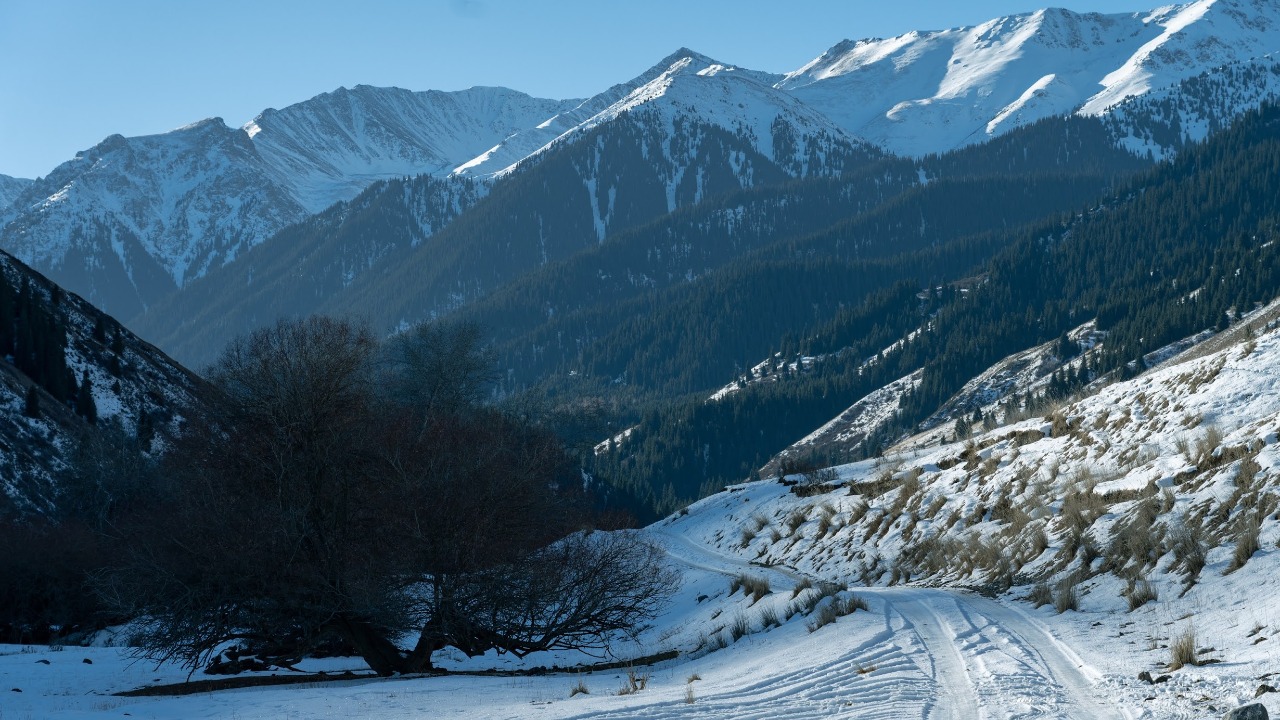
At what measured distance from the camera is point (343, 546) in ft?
78.2

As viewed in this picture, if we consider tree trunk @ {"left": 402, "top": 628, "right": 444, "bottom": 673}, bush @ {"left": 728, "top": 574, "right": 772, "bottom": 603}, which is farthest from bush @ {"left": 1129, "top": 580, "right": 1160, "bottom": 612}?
tree trunk @ {"left": 402, "top": 628, "right": 444, "bottom": 673}

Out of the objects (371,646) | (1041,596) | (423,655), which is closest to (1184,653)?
(1041,596)

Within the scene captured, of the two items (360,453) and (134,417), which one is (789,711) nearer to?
(360,453)

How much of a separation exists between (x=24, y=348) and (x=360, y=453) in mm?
69019

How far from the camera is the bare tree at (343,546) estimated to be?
22562mm

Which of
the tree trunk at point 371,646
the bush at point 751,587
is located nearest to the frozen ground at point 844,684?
the bush at point 751,587

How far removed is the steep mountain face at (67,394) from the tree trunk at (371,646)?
33.9m

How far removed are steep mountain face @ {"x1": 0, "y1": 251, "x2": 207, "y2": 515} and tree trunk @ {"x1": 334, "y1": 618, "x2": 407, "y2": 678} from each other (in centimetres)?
3392

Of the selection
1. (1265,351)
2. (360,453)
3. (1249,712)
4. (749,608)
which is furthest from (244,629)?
(1265,351)

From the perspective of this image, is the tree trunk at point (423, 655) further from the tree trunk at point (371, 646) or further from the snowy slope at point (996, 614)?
the snowy slope at point (996, 614)

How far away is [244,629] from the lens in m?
24.1

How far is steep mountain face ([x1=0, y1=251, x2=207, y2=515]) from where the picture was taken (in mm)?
60719

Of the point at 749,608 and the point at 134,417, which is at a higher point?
the point at 134,417

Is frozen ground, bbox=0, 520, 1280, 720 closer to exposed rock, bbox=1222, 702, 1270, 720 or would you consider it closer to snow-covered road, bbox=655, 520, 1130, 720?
snow-covered road, bbox=655, 520, 1130, 720
